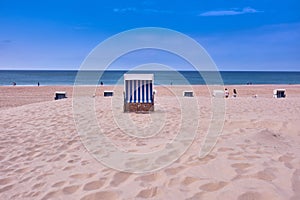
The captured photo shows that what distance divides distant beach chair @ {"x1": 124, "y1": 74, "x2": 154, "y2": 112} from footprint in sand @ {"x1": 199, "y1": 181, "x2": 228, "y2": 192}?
20.5 feet

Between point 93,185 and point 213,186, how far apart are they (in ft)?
4.22

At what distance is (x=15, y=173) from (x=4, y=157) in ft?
2.66

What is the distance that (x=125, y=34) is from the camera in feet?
23.3

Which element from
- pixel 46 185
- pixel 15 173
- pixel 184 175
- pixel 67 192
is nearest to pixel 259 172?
pixel 184 175

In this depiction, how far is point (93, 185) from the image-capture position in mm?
3215

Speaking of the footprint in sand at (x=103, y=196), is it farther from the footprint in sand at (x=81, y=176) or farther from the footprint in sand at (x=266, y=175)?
the footprint in sand at (x=266, y=175)

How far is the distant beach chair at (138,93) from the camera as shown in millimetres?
9180

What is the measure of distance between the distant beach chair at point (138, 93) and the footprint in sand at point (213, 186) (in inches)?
246

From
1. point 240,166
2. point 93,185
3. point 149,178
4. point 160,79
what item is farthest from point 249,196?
point 160,79

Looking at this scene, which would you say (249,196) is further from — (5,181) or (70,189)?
(5,181)

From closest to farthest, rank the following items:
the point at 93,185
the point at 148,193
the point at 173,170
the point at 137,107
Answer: the point at 148,193
the point at 93,185
the point at 173,170
the point at 137,107

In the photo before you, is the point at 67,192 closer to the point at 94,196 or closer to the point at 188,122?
the point at 94,196

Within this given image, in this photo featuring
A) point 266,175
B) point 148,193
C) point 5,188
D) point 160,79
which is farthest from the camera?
point 160,79

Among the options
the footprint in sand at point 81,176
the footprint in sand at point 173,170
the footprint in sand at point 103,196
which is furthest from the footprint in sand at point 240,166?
the footprint in sand at point 81,176
